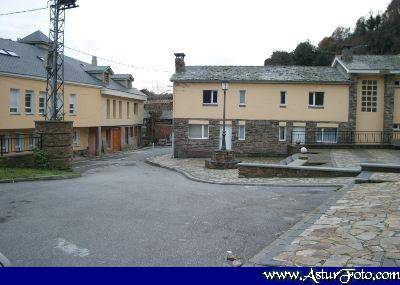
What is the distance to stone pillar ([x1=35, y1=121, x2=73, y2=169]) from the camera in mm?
19156

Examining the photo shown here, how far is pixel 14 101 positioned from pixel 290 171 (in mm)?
20663

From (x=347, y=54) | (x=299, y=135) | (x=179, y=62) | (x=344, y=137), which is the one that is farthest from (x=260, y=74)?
(x=344, y=137)

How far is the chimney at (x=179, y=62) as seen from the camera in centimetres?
3469

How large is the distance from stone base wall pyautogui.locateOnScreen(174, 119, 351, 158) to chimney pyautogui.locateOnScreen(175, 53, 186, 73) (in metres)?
4.32

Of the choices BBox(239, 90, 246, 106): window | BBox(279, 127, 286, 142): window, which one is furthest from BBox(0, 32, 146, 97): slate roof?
BBox(279, 127, 286, 142): window

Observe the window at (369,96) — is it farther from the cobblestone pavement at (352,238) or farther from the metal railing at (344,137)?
the cobblestone pavement at (352,238)

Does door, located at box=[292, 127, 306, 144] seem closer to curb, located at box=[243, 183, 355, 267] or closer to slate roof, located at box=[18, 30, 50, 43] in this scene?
slate roof, located at box=[18, 30, 50, 43]

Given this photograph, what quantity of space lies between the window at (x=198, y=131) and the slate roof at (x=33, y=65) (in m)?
10.6

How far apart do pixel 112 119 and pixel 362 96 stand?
23.9 m

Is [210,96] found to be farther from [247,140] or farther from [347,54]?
[347,54]

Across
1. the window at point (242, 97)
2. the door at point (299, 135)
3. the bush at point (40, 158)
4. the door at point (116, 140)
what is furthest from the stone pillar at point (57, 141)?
the door at point (116, 140)

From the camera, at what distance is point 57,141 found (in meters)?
19.4
